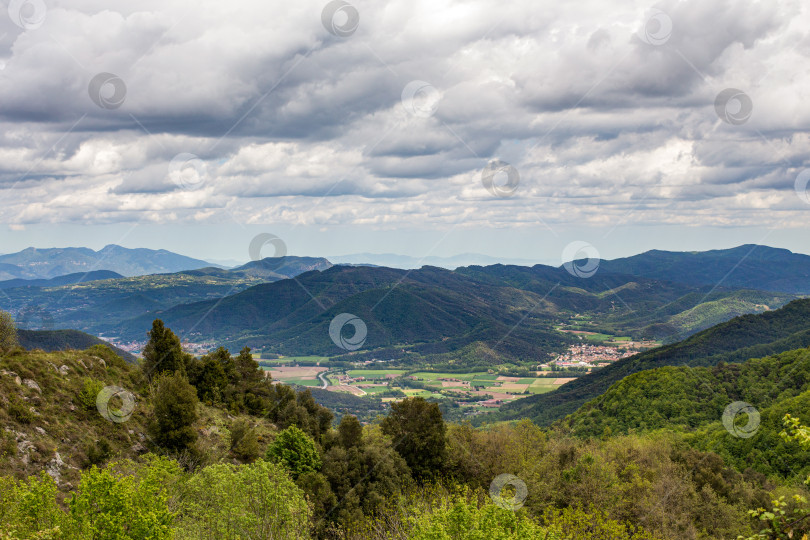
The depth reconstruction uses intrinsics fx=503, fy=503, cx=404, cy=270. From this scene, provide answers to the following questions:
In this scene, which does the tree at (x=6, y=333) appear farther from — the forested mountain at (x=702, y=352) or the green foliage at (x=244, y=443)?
the forested mountain at (x=702, y=352)

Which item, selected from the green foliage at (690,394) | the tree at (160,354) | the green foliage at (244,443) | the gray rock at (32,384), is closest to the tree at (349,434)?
the green foliage at (244,443)

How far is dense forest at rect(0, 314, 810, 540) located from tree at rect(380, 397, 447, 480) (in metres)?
0.13

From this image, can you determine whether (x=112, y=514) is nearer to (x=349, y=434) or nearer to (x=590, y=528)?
(x=349, y=434)

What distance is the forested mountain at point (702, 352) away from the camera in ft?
495

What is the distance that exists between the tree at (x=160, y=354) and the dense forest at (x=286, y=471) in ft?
0.47

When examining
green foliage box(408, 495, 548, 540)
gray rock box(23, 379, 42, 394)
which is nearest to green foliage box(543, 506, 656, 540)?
green foliage box(408, 495, 548, 540)

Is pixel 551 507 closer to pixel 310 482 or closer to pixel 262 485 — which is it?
pixel 310 482

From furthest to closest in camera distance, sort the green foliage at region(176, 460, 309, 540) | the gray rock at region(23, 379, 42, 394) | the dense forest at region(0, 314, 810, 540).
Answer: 1. the gray rock at region(23, 379, 42, 394)
2. the green foliage at region(176, 460, 309, 540)
3. the dense forest at region(0, 314, 810, 540)

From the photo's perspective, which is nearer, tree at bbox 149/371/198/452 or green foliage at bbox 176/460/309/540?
green foliage at bbox 176/460/309/540

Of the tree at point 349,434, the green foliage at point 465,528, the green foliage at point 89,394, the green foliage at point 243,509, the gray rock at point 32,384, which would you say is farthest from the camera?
the tree at point 349,434

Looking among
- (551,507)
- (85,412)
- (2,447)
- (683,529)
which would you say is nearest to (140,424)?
(85,412)

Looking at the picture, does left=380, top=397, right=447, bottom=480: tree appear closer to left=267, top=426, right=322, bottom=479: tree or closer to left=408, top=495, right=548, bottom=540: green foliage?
left=267, top=426, right=322, bottom=479: tree

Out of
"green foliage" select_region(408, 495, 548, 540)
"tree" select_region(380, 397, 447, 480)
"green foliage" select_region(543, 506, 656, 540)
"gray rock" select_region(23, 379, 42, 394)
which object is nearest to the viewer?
"green foliage" select_region(408, 495, 548, 540)

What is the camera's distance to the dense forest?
21.3m
